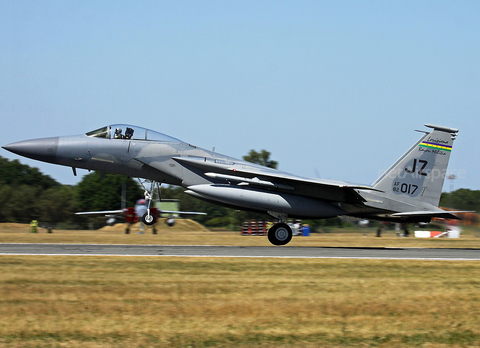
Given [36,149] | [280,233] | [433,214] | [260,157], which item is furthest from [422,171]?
[260,157]

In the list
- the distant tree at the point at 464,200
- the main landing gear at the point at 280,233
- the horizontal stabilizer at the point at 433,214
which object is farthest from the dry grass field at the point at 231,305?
the distant tree at the point at 464,200

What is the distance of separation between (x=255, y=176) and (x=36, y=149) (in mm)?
6419

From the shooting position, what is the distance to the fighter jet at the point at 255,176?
15.1 metres

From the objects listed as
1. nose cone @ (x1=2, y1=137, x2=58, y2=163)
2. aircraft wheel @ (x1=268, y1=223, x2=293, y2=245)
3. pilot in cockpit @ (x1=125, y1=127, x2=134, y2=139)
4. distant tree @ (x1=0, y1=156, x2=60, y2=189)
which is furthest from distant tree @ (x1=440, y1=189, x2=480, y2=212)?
distant tree @ (x1=0, y1=156, x2=60, y2=189)

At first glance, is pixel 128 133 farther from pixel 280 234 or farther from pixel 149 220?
pixel 280 234

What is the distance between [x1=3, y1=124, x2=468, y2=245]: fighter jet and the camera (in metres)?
15.1

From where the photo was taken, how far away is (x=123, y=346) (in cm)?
531

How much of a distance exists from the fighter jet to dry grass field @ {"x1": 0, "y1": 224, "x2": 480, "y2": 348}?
4814 millimetres

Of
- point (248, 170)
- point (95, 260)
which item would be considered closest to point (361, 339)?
point (95, 260)

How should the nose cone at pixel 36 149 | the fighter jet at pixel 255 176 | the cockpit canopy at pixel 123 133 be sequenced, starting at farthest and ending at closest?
the cockpit canopy at pixel 123 133 < the fighter jet at pixel 255 176 < the nose cone at pixel 36 149

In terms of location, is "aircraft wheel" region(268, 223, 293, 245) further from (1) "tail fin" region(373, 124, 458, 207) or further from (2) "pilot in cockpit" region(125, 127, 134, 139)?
(2) "pilot in cockpit" region(125, 127, 134, 139)

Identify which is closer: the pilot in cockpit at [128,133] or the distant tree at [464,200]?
the pilot in cockpit at [128,133]

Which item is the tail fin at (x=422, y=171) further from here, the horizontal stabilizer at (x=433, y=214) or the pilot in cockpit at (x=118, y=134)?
the pilot in cockpit at (x=118, y=134)

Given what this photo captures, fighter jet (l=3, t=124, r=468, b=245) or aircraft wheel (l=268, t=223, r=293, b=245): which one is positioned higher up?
fighter jet (l=3, t=124, r=468, b=245)
